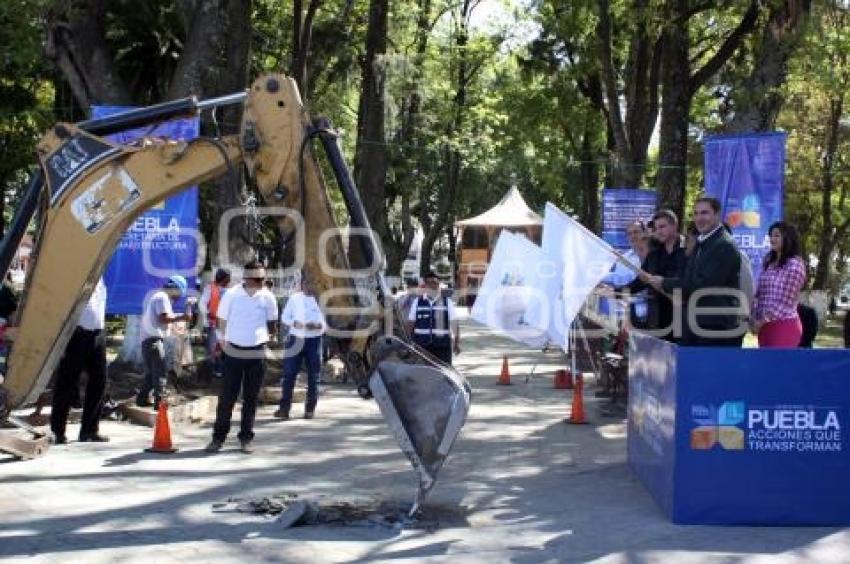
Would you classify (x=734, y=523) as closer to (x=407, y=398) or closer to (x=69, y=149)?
(x=407, y=398)

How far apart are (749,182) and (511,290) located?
4172 mm

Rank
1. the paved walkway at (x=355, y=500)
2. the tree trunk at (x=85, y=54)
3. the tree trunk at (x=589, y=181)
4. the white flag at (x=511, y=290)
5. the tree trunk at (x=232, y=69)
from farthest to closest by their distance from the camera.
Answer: the tree trunk at (x=589, y=181) → the tree trunk at (x=85, y=54) → the tree trunk at (x=232, y=69) → the white flag at (x=511, y=290) → the paved walkway at (x=355, y=500)

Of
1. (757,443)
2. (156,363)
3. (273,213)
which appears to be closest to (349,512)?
(273,213)

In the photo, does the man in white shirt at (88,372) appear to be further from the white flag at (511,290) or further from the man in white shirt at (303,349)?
the white flag at (511,290)

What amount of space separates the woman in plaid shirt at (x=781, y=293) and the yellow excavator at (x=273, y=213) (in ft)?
9.84

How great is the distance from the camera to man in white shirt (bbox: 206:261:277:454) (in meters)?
10.9

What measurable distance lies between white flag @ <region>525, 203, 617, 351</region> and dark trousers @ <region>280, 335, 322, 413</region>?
10.6 ft

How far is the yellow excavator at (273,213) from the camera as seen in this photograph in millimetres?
7730

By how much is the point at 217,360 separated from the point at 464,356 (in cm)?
837

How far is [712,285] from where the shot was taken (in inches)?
324

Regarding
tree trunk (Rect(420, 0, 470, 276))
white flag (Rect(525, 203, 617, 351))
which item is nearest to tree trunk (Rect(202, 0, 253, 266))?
white flag (Rect(525, 203, 617, 351))

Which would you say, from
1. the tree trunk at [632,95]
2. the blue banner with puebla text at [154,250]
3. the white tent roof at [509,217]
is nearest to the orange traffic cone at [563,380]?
the tree trunk at [632,95]

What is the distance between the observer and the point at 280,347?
19.0 m

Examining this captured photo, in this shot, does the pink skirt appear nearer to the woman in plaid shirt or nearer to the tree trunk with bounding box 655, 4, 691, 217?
the woman in plaid shirt
